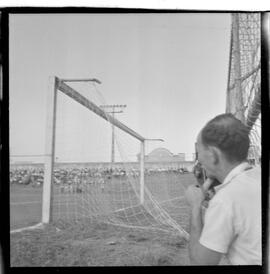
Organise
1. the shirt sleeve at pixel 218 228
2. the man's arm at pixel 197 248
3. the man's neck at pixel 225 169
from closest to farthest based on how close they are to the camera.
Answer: the shirt sleeve at pixel 218 228, the man's arm at pixel 197 248, the man's neck at pixel 225 169

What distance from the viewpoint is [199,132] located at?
8.51ft

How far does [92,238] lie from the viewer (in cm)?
261

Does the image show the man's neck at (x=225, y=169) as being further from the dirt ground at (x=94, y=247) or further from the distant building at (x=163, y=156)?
the dirt ground at (x=94, y=247)

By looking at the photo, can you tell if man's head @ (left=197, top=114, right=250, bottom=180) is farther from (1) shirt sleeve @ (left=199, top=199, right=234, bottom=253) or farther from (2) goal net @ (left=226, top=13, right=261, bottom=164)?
(1) shirt sleeve @ (left=199, top=199, right=234, bottom=253)

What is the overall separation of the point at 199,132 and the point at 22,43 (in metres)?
1.33

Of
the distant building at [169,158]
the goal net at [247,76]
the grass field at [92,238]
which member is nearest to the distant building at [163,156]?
the distant building at [169,158]

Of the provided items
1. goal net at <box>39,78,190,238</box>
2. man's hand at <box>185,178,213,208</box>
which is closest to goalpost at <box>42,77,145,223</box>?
goal net at <box>39,78,190,238</box>

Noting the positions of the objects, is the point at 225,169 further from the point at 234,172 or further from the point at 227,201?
the point at 227,201

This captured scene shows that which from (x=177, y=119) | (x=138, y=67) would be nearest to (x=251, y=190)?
(x=177, y=119)

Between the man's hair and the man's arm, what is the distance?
0.41m

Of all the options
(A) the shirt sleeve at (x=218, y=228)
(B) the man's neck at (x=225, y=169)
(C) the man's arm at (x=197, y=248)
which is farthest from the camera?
(B) the man's neck at (x=225, y=169)

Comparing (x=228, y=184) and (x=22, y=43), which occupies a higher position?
(x=22, y=43)

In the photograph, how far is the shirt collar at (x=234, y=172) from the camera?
2.47m

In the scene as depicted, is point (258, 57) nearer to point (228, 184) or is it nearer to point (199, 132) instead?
point (199, 132)
